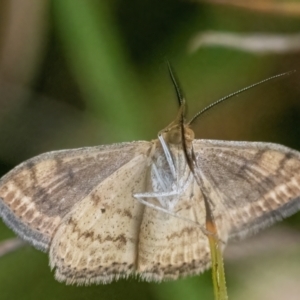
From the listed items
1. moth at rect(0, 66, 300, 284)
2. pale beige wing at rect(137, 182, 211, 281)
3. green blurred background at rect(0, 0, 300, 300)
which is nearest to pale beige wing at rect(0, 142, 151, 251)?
moth at rect(0, 66, 300, 284)

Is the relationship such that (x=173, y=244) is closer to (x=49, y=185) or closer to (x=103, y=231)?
(x=103, y=231)

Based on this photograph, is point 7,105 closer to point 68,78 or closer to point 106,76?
point 68,78

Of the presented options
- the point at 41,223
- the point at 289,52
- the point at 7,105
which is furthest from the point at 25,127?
the point at 289,52

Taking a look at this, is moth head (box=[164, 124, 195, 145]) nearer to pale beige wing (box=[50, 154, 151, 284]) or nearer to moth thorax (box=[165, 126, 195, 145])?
moth thorax (box=[165, 126, 195, 145])

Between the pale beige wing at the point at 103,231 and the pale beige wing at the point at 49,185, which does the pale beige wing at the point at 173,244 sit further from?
the pale beige wing at the point at 49,185


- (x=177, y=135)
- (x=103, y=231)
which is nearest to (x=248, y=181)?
(x=177, y=135)

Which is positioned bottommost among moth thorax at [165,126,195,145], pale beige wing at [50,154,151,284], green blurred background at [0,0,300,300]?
pale beige wing at [50,154,151,284]

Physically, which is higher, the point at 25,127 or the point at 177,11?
the point at 177,11

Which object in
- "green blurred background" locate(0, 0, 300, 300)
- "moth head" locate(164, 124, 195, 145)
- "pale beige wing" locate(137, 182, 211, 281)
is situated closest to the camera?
"moth head" locate(164, 124, 195, 145)
